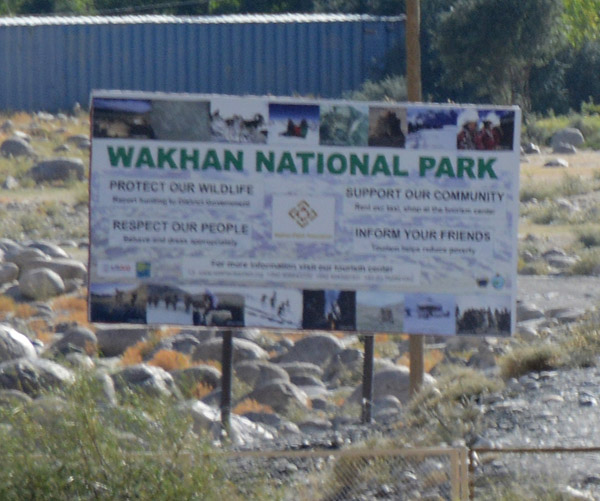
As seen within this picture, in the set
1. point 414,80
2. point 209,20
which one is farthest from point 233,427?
point 209,20

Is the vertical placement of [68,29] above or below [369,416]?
above

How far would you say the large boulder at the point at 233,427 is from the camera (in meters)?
9.64

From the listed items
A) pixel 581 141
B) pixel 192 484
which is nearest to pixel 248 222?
pixel 192 484

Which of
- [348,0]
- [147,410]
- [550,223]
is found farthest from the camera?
[348,0]

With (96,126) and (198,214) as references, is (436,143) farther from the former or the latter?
(96,126)

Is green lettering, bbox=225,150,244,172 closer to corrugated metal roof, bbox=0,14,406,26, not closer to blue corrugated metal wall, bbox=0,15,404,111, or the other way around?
blue corrugated metal wall, bbox=0,15,404,111

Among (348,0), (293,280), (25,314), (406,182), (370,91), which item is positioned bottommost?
(25,314)

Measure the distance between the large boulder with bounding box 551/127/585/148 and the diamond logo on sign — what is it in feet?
93.2

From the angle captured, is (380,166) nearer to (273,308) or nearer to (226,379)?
(273,308)

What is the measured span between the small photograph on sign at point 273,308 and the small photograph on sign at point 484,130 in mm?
1781

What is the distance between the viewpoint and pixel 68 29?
43.8 metres

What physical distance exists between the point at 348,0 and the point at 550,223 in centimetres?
2571

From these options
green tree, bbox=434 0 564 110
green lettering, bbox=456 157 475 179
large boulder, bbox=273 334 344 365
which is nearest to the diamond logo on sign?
green lettering, bbox=456 157 475 179

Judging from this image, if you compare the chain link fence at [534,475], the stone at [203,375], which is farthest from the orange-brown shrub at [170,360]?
the chain link fence at [534,475]
